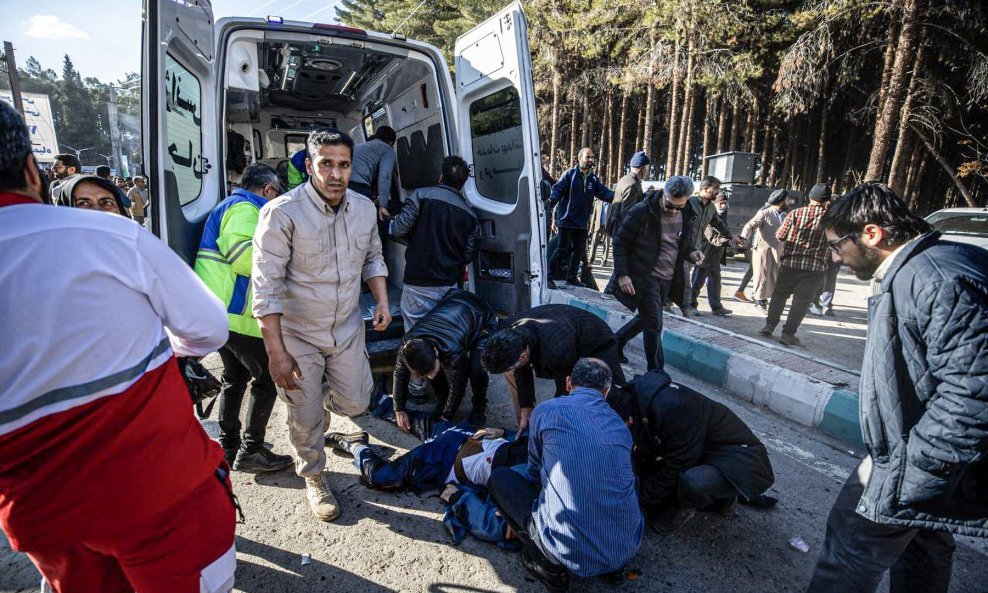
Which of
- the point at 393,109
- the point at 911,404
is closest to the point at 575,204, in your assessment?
the point at 393,109

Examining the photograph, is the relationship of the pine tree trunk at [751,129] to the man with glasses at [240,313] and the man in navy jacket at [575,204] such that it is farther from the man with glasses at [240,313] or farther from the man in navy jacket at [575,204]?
the man with glasses at [240,313]

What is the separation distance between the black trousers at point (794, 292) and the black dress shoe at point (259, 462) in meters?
4.73

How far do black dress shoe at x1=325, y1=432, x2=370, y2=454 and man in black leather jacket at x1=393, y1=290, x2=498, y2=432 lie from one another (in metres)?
0.27

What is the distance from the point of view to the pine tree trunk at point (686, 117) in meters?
12.8

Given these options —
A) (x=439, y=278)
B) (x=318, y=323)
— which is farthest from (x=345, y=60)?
(x=318, y=323)

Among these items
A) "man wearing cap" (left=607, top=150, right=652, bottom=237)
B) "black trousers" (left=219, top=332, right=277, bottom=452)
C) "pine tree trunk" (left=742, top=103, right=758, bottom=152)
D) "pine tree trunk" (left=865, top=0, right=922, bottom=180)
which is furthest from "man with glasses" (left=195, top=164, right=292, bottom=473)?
"pine tree trunk" (left=742, top=103, right=758, bottom=152)

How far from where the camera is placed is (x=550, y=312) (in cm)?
286

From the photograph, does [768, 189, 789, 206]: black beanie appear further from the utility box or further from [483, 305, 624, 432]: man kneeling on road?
the utility box

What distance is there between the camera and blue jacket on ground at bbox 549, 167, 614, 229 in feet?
19.7

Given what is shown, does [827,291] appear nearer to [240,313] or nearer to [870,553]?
[870,553]

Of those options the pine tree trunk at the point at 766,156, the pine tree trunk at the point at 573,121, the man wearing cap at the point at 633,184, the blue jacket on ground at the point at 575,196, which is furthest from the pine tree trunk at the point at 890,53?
the pine tree trunk at the point at 573,121

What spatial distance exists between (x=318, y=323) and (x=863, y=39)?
1488 cm

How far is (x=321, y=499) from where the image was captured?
7.84 feet

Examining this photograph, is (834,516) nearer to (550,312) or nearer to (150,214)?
(550,312)
